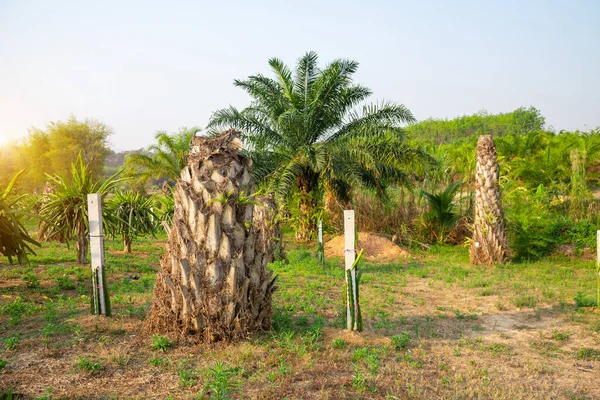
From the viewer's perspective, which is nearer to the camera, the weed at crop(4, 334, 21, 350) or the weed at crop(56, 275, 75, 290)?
the weed at crop(4, 334, 21, 350)

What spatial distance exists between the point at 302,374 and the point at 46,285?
565 centimetres

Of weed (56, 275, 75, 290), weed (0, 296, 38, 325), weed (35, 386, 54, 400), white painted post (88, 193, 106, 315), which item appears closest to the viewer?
weed (35, 386, 54, 400)

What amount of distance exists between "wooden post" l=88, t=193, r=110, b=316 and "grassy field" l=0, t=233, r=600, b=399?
0.20 m

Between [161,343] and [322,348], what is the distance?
1.68m

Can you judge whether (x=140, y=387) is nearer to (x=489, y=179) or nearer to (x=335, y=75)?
(x=489, y=179)

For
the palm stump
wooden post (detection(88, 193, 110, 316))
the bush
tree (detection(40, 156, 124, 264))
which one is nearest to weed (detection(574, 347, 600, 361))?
the palm stump

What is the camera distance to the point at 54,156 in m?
38.0

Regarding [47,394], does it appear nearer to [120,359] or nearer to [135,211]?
[120,359]

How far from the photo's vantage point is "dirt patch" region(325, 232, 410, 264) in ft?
42.9

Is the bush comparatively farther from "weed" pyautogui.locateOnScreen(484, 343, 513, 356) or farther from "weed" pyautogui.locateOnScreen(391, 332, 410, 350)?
"weed" pyautogui.locateOnScreen(391, 332, 410, 350)

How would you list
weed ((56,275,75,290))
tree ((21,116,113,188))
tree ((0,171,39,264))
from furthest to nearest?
tree ((21,116,113,188))
weed ((56,275,75,290))
tree ((0,171,39,264))

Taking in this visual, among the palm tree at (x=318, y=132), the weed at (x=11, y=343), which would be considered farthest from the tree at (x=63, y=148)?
the weed at (x=11, y=343)

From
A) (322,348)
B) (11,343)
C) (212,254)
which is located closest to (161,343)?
(212,254)

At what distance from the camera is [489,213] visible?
38.7ft
